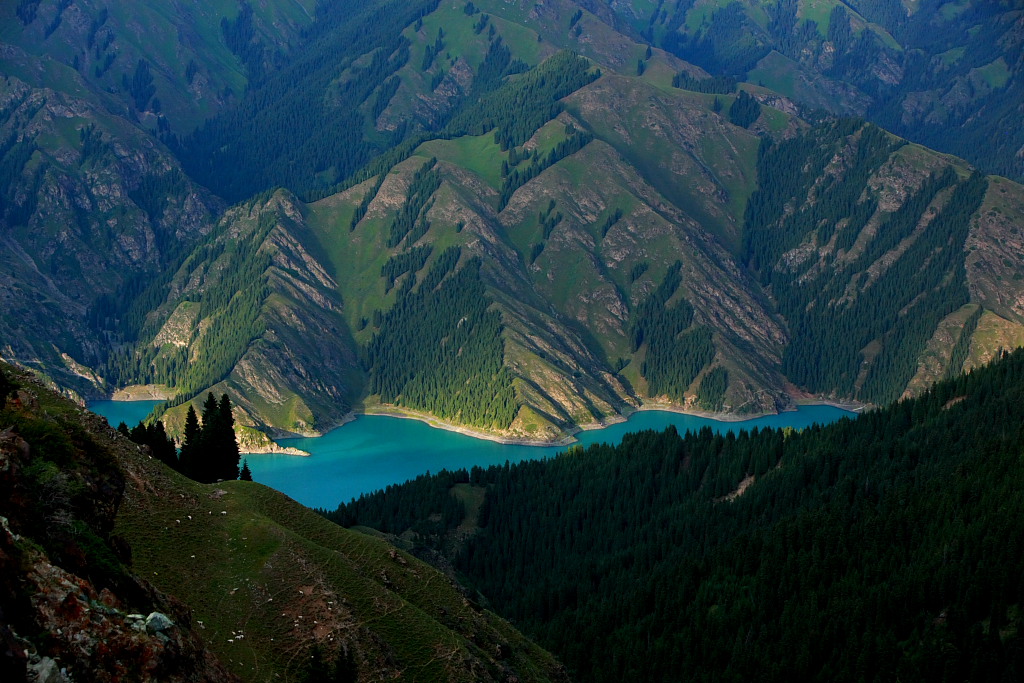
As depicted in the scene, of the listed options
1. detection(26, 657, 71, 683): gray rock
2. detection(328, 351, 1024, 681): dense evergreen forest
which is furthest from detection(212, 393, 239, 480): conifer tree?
detection(26, 657, 71, 683): gray rock

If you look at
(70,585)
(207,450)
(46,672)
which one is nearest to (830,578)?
(207,450)

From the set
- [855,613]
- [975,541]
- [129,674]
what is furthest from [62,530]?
[975,541]

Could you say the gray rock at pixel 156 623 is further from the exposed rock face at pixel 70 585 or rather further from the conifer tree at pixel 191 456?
the conifer tree at pixel 191 456

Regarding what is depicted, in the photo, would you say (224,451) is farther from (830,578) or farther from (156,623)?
(830,578)

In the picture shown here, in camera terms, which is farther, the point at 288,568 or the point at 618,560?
the point at 618,560

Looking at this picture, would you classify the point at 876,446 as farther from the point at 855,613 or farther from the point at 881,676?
the point at 881,676

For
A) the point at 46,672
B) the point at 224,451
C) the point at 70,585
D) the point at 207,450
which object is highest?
the point at 70,585

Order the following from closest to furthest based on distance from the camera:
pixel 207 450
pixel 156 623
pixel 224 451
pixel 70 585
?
pixel 70 585
pixel 156 623
pixel 207 450
pixel 224 451
